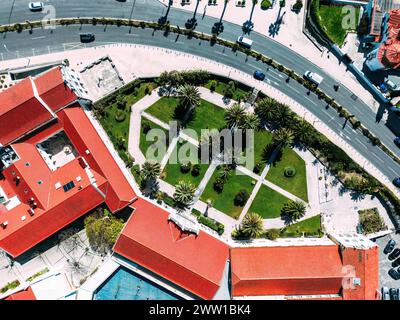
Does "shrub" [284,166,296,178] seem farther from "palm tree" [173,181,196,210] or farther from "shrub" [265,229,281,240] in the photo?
"palm tree" [173,181,196,210]

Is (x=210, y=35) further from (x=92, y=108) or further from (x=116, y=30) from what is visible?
(x=92, y=108)

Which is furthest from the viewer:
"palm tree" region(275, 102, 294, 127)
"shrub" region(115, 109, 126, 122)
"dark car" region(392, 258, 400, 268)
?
"dark car" region(392, 258, 400, 268)

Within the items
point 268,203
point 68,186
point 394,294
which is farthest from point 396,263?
point 68,186

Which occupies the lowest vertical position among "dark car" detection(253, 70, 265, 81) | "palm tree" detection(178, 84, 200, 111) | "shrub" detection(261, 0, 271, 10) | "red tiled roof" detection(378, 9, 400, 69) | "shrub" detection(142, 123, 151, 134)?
"shrub" detection(142, 123, 151, 134)

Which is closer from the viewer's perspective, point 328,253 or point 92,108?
point 328,253

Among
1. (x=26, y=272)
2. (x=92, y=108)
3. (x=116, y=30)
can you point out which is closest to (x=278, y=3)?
(x=116, y=30)

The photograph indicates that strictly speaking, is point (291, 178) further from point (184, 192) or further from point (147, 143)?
point (147, 143)

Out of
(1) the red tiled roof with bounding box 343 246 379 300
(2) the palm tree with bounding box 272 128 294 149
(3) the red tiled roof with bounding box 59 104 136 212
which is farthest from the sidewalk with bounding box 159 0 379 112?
(1) the red tiled roof with bounding box 343 246 379 300
